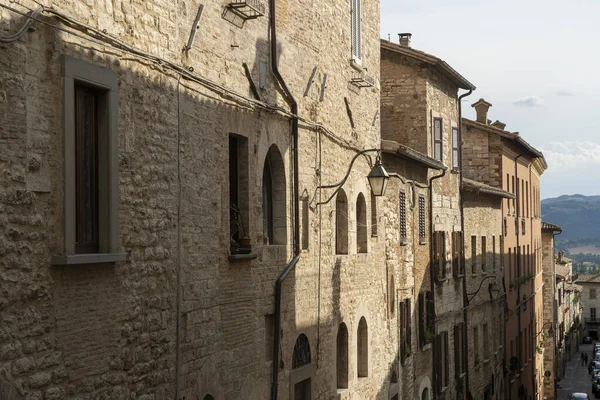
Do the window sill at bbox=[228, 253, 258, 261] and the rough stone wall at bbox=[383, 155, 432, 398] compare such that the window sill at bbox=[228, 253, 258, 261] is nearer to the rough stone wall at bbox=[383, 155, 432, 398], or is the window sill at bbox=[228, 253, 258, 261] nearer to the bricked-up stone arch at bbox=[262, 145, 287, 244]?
the bricked-up stone arch at bbox=[262, 145, 287, 244]

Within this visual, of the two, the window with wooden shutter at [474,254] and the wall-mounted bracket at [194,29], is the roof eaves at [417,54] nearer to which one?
the window with wooden shutter at [474,254]

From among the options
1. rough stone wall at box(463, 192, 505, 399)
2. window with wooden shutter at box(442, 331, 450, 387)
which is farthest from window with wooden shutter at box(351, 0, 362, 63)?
rough stone wall at box(463, 192, 505, 399)

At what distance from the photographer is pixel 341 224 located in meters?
17.1

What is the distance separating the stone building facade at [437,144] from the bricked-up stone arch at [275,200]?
10.5 m

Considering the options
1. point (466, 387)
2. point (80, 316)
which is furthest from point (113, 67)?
point (466, 387)

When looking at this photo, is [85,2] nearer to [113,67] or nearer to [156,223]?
[113,67]

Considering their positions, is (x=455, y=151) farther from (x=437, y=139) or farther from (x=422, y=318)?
(x=422, y=318)

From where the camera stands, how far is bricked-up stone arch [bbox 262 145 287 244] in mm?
13781

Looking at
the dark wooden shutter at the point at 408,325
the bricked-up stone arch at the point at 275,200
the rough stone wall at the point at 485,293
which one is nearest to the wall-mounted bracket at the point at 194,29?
the bricked-up stone arch at the point at 275,200

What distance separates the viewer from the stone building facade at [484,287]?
100ft

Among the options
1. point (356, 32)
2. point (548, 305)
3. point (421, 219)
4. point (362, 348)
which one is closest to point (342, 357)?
point (362, 348)

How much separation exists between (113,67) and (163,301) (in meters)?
2.48

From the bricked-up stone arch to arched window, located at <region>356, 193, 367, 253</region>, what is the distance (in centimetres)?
480

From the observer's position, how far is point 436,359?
25375 mm
